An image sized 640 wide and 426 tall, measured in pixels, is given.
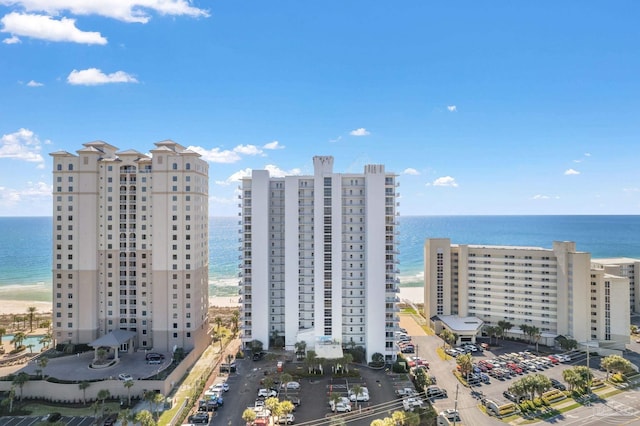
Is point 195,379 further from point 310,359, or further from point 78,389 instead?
point 310,359

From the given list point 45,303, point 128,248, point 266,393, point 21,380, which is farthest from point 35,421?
point 45,303

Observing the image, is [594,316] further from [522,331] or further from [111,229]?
[111,229]

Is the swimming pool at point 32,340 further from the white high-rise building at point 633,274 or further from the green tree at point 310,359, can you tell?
the white high-rise building at point 633,274

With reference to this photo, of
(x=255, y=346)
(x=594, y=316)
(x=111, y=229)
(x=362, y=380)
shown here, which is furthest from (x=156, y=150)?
(x=594, y=316)

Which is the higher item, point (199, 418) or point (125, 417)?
point (125, 417)

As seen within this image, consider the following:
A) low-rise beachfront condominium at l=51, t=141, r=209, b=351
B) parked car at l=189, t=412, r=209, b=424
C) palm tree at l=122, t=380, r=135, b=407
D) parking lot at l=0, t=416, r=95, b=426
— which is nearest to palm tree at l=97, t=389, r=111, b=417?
parking lot at l=0, t=416, r=95, b=426

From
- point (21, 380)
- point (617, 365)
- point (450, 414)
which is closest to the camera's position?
point (450, 414)

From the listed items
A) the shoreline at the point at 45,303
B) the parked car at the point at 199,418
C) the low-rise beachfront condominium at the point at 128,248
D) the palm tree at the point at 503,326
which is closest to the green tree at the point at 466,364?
the palm tree at the point at 503,326
